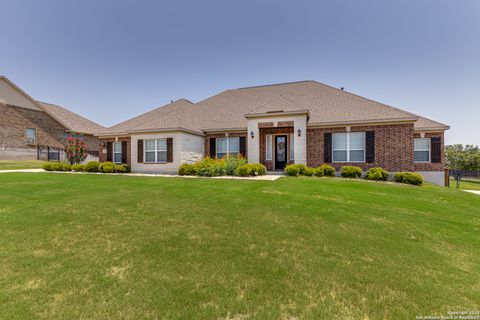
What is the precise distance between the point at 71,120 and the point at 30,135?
6.32m

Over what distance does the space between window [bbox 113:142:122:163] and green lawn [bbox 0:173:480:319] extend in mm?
13428

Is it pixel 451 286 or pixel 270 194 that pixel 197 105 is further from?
pixel 451 286

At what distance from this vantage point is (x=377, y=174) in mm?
13805

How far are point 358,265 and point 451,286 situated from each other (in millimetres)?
1233

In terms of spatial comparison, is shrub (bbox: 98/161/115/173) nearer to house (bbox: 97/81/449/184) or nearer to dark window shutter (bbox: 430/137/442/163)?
house (bbox: 97/81/449/184)

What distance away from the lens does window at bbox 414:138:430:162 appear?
16953 millimetres

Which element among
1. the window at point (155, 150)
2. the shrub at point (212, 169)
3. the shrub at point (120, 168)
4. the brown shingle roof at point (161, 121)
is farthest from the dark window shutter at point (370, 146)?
the shrub at point (120, 168)

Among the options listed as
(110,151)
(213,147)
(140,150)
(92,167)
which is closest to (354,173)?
(213,147)

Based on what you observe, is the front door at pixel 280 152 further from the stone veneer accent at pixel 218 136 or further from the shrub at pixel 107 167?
the shrub at pixel 107 167

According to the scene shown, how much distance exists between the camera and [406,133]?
48.5ft

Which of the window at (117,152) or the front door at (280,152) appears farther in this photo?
the window at (117,152)

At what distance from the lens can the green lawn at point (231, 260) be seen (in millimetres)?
2785

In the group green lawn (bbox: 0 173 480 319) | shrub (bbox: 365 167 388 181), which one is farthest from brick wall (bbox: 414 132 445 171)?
green lawn (bbox: 0 173 480 319)

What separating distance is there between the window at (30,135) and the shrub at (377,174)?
116 ft
